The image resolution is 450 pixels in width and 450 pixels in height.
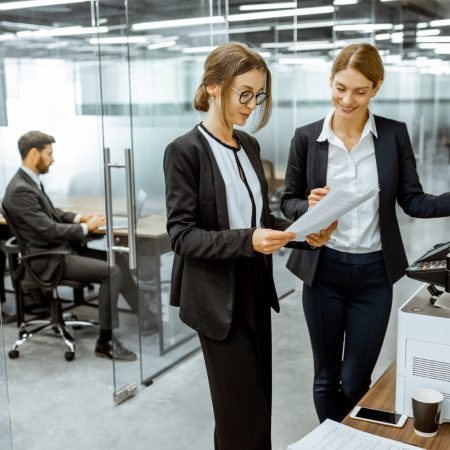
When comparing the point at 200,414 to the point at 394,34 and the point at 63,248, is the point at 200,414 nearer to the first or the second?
the point at 63,248

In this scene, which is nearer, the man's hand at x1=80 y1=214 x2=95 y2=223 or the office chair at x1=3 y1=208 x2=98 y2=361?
the office chair at x1=3 y1=208 x2=98 y2=361

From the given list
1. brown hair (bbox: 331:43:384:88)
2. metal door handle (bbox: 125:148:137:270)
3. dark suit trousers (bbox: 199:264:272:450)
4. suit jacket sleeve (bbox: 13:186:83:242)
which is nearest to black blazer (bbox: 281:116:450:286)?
brown hair (bbox: 331:43:384:88)

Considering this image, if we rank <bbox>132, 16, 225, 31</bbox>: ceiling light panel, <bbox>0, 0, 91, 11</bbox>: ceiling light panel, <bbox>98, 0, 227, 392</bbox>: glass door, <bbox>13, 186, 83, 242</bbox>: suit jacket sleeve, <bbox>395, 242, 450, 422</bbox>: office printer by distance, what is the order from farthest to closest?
<bbox>0, 0, 91, 11</bbox>: ceiling light panel, <bbox>13, 186, 83, 242</bbox>: suit jacket sleeve, <bbox>132, 16, 225, 31</bbox>: ceiling light panel, <bbox>98, 0, 227, 392</bbox>: glass door, <bbox>395, 242, 450, 422</bbox>: office printer

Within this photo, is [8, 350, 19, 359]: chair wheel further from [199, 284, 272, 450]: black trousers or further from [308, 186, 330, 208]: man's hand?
[308, 186, 330, 208]: man's hand

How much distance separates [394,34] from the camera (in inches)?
229

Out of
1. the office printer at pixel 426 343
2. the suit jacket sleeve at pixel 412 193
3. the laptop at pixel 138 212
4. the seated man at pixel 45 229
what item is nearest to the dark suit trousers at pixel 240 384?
the office printer at pixel 426 343

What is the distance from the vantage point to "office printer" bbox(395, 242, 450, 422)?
1.62m

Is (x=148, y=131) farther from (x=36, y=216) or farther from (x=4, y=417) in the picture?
(x=4, y=417)

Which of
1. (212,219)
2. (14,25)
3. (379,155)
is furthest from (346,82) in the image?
(14,25)

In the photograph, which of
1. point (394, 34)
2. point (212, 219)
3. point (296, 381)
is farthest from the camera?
point (394, 34)

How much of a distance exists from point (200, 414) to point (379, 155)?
1708 millimetres

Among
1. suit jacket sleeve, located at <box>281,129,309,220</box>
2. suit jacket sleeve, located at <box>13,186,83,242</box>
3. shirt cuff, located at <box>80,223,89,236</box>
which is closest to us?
suit jacket sleeve, located at <box>281,129,309,220</box>

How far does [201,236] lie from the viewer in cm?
170

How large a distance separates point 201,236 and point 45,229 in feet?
8.09
